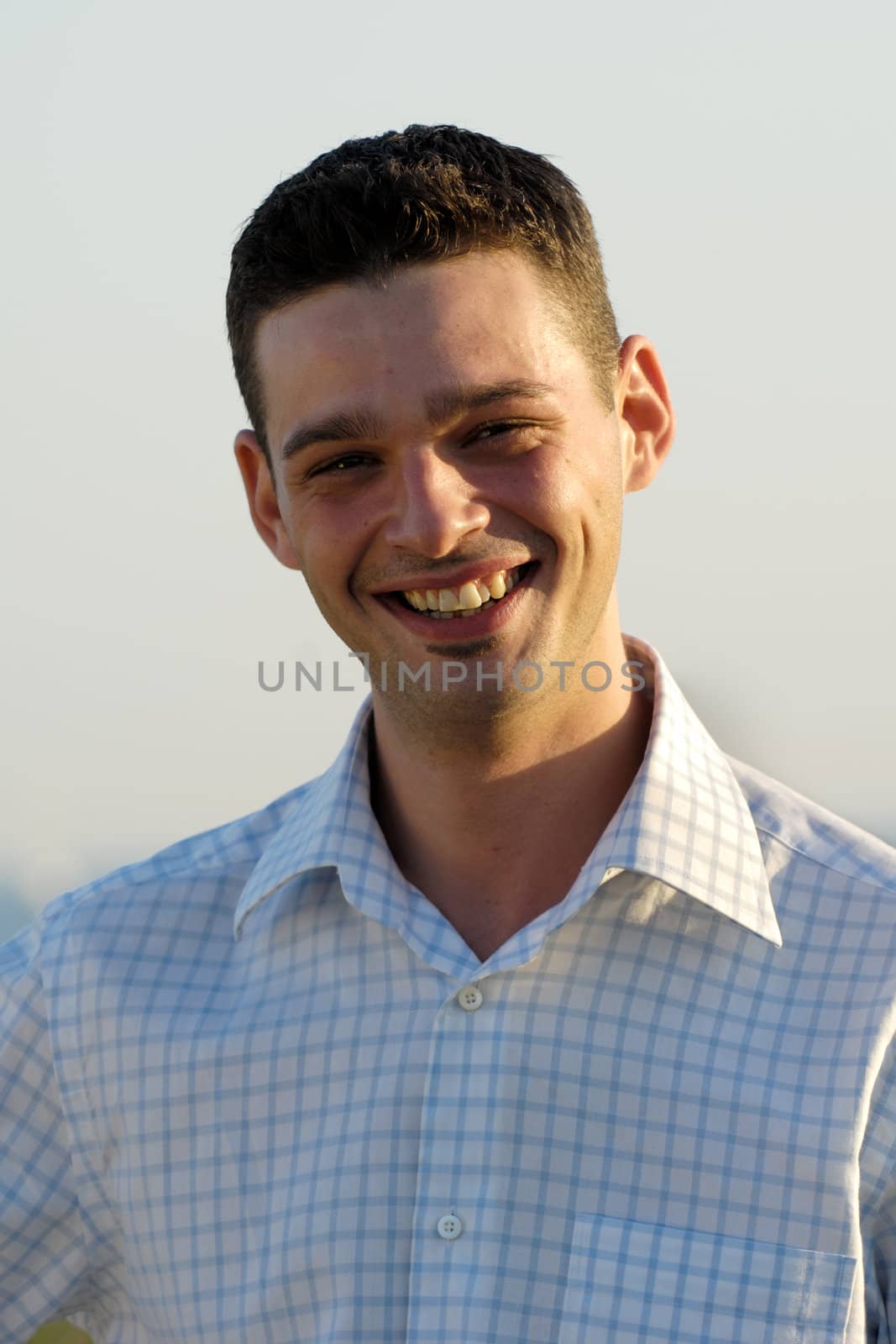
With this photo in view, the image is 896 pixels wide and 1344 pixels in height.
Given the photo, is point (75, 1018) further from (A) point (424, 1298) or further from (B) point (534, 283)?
(B) point (534, 283)

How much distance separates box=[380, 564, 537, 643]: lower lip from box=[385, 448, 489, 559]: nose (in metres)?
0.10

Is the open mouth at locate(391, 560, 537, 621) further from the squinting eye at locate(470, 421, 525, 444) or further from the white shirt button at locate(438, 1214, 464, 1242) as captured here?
the white shirt button at locate(438, 1214, 464, 1242)

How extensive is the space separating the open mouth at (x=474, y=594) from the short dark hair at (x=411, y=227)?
13.5 inches

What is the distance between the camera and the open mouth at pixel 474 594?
2361 mm

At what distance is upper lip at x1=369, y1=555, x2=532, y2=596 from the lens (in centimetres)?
234

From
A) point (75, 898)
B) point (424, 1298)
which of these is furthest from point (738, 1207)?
point (75, 898)

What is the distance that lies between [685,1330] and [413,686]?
0.96 metres

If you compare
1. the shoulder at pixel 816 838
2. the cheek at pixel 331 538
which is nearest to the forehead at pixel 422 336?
the cheek at pixel 331 538

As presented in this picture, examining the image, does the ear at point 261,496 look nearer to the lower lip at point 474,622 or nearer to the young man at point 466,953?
the young man at point 466,953

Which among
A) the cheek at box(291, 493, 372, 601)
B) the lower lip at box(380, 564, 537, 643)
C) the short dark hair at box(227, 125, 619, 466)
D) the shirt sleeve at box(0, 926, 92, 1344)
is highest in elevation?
the short dark hair at box(227, 125, 619, 466)

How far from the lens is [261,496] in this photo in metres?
2.77

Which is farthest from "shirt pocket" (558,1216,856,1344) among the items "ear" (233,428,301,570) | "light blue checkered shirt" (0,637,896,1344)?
"ear" (233,428,301,570)

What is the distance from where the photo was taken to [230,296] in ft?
8.77

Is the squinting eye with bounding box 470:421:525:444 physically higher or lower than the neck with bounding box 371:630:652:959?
higher
